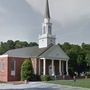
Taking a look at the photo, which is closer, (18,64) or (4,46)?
(18,64)

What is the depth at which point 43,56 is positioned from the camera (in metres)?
58.1

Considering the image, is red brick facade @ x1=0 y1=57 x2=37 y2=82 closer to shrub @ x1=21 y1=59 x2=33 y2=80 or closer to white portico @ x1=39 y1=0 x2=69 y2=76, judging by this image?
white portico @ x1=39 y1=0 x2=69 y2=76

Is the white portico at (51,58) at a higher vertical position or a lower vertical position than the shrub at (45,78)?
higher

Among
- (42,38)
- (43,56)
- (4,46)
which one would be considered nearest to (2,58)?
(43,56)

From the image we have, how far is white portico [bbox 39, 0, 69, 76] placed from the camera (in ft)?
192

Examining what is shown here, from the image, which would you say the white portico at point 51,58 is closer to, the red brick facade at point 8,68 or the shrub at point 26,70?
the red brick facade at point 8,68

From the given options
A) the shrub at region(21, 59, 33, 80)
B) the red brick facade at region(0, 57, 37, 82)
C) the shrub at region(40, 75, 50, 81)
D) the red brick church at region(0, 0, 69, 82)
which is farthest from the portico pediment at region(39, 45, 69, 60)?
the shrub at region(21, 59, 33, 80)

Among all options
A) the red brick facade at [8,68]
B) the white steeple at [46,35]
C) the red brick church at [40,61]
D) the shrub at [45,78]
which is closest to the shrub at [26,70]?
the shrub at [45,78]

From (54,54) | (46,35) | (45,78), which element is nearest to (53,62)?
(54,54)

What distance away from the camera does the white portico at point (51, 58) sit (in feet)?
192

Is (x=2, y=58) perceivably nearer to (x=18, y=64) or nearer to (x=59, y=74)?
(x=18, y=64)

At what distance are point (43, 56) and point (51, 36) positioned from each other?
30.0ft

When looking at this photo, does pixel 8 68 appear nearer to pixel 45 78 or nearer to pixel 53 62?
pixel 45 78

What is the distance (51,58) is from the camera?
5922cm
